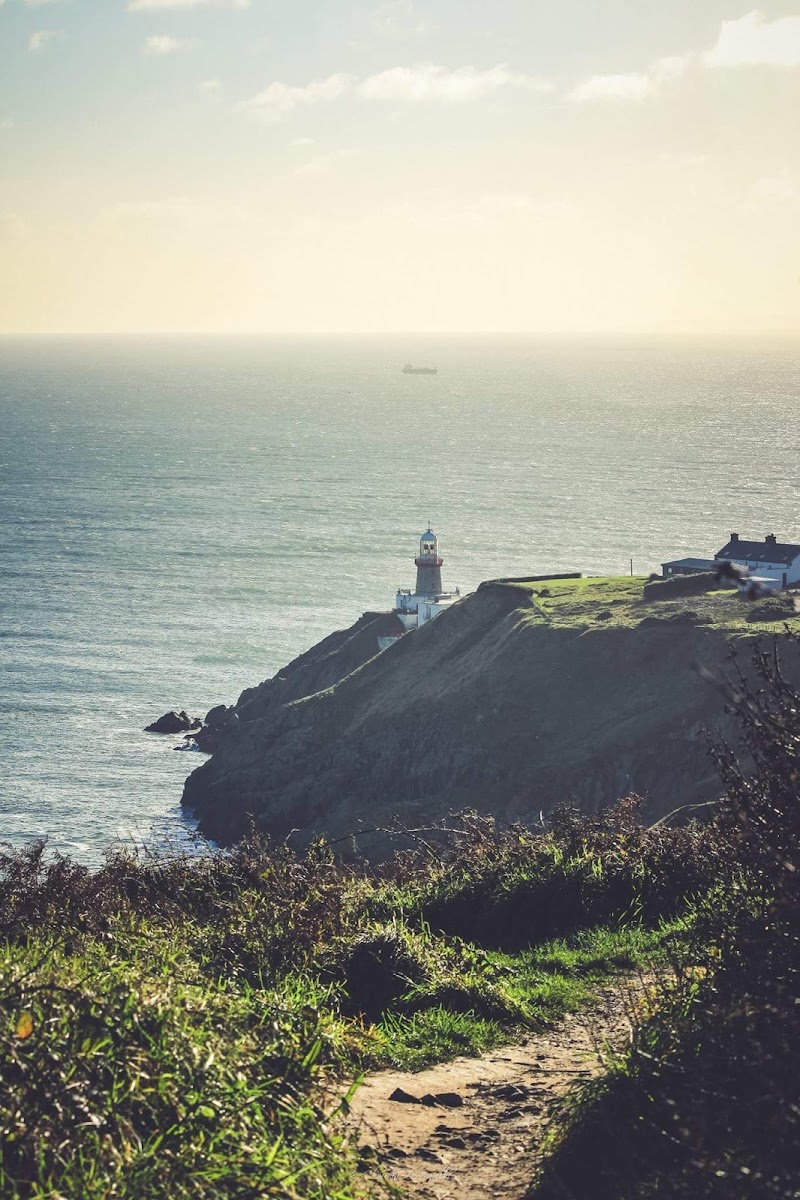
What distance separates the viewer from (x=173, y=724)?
70438 millimetres

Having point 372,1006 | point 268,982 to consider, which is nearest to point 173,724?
point 372,1006

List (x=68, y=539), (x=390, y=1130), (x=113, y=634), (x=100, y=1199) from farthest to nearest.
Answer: (x=68, y=539)
(x=113, y=634)
(x=390, y=1130)
(x=100, y=1199)

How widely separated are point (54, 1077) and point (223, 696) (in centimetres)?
6990

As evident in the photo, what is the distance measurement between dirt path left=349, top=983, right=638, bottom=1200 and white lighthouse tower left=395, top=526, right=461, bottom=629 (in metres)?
64.5

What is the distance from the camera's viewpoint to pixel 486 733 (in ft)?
175

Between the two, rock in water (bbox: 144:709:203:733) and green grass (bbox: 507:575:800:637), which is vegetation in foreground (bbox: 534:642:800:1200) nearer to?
green grass (bbox: 507:575:800:637)

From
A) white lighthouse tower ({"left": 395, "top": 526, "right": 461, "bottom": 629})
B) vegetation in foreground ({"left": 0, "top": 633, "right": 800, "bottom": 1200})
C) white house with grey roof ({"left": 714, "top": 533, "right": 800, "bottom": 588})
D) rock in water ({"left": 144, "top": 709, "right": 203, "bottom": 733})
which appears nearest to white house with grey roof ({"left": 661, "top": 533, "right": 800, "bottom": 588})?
white house with grey roof ({"left": 714, "top": 533, "right": 800, "bottom": 588})

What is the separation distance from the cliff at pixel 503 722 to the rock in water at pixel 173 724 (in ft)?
11.5

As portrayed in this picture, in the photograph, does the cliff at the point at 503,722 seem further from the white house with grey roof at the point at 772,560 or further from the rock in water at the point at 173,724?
the white house with grey roof at the point at 772,560

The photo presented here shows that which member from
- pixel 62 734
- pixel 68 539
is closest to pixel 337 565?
pixel 68 539

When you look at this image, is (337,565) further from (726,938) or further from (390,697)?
(726,938)

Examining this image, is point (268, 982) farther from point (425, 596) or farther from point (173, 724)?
point (425, 596)

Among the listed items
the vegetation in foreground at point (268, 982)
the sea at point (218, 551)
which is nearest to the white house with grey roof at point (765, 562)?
the sea at point (218, 551)

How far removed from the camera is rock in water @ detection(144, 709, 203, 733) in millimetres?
70000
